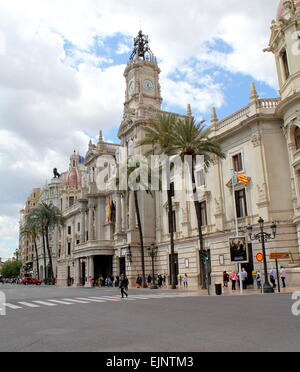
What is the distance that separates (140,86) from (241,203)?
31414 mm

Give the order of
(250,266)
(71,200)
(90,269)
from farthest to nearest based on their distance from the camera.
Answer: (71,200) < (90,269) < (250,266)

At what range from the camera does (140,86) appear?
198 feet

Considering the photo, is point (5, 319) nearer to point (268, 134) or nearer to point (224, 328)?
point (224, 328)

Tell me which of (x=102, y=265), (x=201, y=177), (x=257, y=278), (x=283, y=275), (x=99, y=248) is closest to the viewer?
(x=283, y=275)

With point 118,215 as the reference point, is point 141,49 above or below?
above

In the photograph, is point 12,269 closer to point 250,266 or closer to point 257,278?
point 250,266

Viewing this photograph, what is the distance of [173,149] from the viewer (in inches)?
1351

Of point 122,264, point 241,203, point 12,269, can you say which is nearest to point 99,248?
point 122,264

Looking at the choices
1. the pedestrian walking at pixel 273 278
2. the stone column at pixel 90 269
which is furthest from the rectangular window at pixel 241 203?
the stone column at pixel 90 269

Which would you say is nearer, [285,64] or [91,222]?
[285,64]

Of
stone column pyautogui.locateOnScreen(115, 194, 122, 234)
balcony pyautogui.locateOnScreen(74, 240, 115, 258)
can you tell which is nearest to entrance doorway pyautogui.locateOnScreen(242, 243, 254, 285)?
stone column pyautogui.locateOnScreen(115, 194, 122, 234)

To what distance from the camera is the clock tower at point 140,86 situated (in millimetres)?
57328

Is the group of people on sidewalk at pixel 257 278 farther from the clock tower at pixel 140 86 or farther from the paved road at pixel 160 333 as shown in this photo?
the clock tower at pixel 140 86
